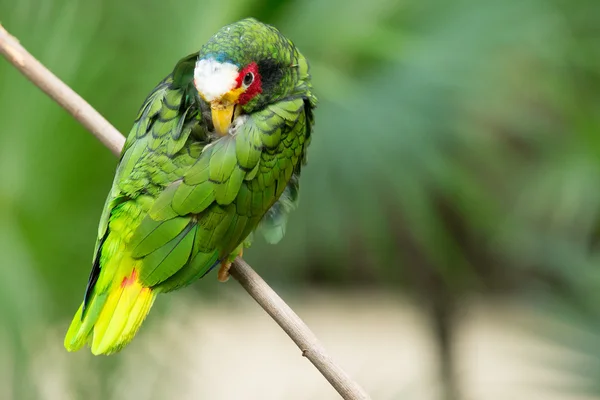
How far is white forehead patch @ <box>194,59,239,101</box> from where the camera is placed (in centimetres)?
81

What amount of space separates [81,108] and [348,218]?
2.29ft

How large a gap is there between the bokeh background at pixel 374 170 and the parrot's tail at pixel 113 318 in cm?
49

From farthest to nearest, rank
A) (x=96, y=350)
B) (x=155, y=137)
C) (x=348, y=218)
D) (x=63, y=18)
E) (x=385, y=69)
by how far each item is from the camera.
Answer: (x=348, y=218) → (x=385, y=69) → (x=63, y=18) → (x=155, y=137) → (x=96, y=350)

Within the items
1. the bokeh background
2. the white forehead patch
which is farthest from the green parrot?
the bokeh background

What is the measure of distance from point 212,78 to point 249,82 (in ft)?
0.30

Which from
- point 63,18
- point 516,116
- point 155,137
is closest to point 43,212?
point 63,18

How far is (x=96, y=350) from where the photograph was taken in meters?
0.79

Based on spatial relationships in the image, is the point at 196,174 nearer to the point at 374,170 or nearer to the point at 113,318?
the point at 113,318

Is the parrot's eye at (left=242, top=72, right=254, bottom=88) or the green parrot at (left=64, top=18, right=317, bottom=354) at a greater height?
the parrot's eye at (left=242, top=72, right=254, bottom=88)

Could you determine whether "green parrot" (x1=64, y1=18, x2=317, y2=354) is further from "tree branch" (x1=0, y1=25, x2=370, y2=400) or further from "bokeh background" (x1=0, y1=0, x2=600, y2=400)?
"bokeh background" (x1=0, y1=0, x2=600, y2=400)

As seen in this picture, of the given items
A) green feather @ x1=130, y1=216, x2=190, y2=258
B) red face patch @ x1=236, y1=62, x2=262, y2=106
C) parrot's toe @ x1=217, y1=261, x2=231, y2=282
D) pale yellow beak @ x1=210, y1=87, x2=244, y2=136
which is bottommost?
parrot's toe @ x1=217, y1=261, x2=231, y2=282

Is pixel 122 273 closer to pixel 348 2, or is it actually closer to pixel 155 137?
pixel 155 137

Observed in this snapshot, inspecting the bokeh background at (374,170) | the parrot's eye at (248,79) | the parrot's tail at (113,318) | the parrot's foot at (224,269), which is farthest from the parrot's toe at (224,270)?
the bokeh background at (374,170)

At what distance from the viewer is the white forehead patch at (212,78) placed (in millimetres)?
811
